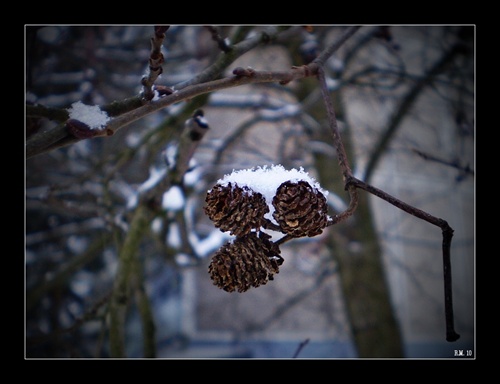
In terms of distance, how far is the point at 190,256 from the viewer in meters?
2.56

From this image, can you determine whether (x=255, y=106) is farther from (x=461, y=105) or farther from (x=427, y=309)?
(x=427, y=309)

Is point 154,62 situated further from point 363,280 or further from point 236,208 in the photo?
point 363,280

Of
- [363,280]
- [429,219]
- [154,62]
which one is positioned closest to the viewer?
[429,219]

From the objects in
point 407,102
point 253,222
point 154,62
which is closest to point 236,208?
point 253,222

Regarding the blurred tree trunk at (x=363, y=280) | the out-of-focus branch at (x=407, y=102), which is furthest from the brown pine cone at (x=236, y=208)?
the blurred tree trunk at (x=363, y=280)

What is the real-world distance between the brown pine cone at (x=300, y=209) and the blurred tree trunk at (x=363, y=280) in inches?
93.5

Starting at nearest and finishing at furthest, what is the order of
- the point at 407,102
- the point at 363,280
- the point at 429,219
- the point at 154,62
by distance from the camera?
the point at 429,219 < the point at 154,62 < the point at 407,102 < the point at 363,280

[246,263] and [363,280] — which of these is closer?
[246,263]

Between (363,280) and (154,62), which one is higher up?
(154,62)

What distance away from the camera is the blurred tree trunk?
3281 mm

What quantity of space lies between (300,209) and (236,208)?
12cm

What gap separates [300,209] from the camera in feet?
3.02

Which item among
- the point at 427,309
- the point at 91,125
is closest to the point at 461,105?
the point at 91,125
